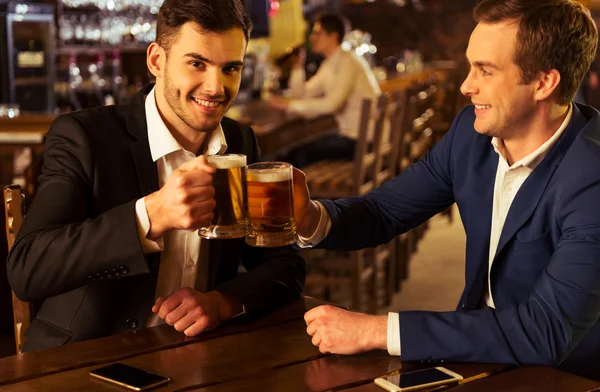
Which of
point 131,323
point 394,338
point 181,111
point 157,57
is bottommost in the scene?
point 131,323

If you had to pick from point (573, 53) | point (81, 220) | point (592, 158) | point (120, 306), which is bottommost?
point (120, 306)

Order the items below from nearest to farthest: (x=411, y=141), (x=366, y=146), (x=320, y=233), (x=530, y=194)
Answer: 1. (x=530, y=194)
2. (x=320, y=233)
3. (x=366, y=146)
4. (x=411, y=141)

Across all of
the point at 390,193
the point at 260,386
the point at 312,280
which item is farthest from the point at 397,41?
the point at 260,386

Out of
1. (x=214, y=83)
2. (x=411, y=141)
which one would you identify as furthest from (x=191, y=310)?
(x=411, y=141)

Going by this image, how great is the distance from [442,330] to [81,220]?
83 cm

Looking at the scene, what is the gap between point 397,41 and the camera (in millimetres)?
13711

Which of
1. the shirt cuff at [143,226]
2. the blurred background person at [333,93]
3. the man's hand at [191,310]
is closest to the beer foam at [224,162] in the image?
the shirt cuff at [143,226]

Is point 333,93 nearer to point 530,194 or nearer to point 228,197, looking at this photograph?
point 530,194

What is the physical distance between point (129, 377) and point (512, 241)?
89 centimetres

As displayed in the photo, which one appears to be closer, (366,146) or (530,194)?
(530,194)

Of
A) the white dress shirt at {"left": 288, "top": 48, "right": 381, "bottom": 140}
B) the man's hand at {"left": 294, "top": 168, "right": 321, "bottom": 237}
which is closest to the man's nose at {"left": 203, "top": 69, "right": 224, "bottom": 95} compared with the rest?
the man's hand at {"left": 294, "top": 168, "right": 321, "bottom": 237}

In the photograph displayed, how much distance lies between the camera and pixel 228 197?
1.69 metres

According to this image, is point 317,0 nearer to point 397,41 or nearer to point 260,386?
point 397,41

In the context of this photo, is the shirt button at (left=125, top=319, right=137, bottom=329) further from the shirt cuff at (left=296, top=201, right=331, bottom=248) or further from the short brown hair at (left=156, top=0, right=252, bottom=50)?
the short brown hair at (left=156, top=0, right=252, bottom=50)
